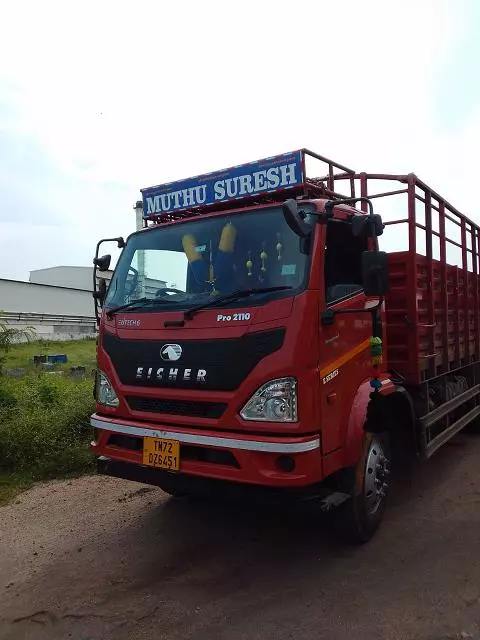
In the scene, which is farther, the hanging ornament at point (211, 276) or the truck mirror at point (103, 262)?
the truck mirror at point (103, 262)

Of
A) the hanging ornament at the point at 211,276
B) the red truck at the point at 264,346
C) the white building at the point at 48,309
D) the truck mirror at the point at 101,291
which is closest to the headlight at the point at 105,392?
the red truck at the point at 264,346

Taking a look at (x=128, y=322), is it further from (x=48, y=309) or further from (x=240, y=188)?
(x=48, y=309)

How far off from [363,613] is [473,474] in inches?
119

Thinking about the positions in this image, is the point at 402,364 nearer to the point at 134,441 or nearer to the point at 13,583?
the point at 134,441

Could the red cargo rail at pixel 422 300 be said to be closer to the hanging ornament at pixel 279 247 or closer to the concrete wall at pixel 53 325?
the hanging ornament at pixel 279 247

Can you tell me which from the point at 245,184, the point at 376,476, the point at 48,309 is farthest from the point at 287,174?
the point at 48,309

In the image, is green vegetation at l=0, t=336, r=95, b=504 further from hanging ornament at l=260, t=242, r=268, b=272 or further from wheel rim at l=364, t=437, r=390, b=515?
hanging ornament at l=260, t=242, r=268, b=272

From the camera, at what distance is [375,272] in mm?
3406

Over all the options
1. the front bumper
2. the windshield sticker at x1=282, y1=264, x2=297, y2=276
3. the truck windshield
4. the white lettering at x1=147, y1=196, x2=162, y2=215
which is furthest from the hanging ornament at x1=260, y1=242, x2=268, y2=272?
the white lettering at x1=147, y1=196, x2=162, y2=215

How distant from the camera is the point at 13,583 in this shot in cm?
360

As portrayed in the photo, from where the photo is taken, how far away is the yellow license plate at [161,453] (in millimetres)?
3406

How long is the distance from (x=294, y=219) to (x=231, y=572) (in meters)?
2.36

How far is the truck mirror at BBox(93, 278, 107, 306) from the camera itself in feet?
14.8

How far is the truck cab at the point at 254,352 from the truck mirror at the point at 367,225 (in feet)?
0.04
